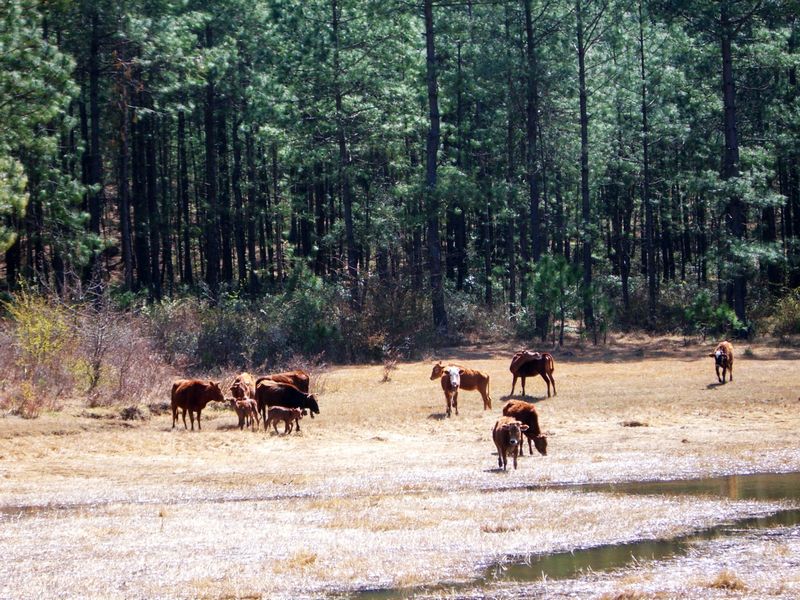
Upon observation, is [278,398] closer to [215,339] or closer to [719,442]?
[719,442]

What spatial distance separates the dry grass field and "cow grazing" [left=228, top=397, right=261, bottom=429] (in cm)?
32

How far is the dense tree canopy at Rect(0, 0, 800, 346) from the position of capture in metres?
37.6

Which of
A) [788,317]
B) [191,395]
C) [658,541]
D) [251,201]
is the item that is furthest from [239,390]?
[251,201]

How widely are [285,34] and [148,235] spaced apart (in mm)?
13232

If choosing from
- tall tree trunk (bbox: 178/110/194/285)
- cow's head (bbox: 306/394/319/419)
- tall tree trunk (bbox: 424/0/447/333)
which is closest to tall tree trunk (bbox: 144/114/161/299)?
tall tree trunk (bbox: 178/110/194/285)

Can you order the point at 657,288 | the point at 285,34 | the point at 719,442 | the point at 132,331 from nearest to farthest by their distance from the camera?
1. the point at 719,442
2. the point at 132,331
3. the point at 285,34
4. the point at 657,288

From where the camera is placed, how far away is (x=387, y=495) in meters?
15.7

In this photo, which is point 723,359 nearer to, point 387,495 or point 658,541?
point 387,495

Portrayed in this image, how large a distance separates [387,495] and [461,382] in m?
8.96

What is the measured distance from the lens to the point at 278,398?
23000 mm

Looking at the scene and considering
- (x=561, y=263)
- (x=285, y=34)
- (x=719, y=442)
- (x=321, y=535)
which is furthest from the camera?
(x=285, y=34)

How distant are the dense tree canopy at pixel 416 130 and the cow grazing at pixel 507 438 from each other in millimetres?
14973

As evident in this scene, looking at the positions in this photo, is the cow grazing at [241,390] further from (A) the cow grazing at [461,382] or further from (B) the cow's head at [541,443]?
(B) the cow's head at [541,443]

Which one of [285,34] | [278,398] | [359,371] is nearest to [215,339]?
[359,371]
